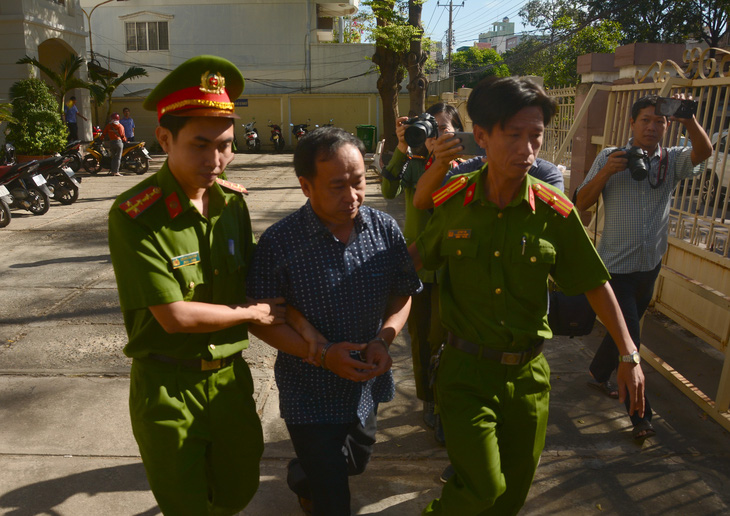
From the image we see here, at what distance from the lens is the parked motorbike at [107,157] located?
55.0ft

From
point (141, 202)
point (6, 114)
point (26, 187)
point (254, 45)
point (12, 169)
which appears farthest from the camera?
point (254, 45)

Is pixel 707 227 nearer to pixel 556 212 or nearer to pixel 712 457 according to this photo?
pixel 712 457

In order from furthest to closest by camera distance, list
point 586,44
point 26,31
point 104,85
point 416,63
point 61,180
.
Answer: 1. point 586,44
2. point 104,85
3. point 26,31
4. point 416,63
5. point 61,180

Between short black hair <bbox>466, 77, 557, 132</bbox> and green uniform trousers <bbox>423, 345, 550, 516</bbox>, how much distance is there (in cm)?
85

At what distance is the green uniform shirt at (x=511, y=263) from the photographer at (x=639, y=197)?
1.53m

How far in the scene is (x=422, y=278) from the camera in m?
3.48

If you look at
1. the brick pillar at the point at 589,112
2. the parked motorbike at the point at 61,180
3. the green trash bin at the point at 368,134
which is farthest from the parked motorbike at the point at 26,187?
the green trash bin at the point at 368,134

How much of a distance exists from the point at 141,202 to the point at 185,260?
0.75 ft

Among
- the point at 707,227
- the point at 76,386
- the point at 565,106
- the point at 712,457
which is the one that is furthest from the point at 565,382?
the point at 565,106

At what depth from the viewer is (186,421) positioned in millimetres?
2137

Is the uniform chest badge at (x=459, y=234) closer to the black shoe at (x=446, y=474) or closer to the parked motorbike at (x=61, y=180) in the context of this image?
the black shoe at (x=446, y=474)

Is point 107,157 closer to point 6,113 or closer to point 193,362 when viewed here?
point 6,113

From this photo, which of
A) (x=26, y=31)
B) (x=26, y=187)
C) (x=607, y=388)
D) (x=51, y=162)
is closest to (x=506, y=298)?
(x=607, y=388)

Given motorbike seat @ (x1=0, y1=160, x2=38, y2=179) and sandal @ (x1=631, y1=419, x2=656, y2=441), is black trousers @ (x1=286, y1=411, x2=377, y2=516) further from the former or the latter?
motorbike seat @ (x1=0, y1=160, x2=38, y2=179)
